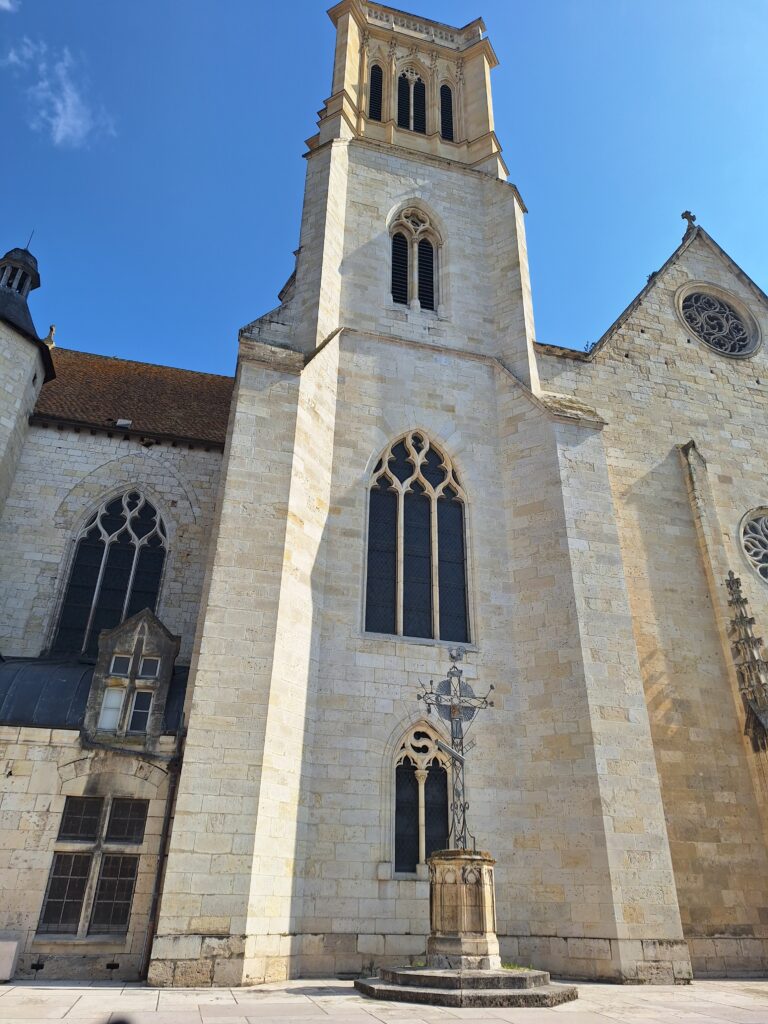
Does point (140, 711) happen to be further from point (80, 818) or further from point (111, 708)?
point (80, 818)

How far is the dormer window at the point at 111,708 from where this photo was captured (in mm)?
9008

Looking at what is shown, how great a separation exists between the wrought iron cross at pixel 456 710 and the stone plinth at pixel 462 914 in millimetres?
1637

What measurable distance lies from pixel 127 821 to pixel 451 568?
593 cm

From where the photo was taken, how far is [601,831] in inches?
357

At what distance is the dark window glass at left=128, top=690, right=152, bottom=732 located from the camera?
909 cm

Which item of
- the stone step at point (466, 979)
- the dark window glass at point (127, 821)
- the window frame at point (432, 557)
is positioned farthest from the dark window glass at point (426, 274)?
the stone step at point (466, 979)

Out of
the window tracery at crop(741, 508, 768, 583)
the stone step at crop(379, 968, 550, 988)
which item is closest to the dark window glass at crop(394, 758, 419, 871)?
the stone step at crop(379, 968, 550, 988)

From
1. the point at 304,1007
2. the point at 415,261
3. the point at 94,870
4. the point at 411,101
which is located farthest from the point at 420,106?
the point at 304,1007

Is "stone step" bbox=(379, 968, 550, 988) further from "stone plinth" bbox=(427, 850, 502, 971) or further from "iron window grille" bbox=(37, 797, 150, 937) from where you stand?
"iron window grille" bbox=(37, 797, 150, 937)

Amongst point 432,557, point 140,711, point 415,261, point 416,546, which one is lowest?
point 140,711

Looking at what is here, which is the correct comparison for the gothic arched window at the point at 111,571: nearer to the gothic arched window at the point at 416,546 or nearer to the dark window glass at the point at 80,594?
the dark window glass at the point at 80,594

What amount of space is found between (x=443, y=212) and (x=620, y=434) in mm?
6325

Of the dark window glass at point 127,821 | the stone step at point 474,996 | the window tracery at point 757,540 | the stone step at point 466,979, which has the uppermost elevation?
the window tracery at point 757,540

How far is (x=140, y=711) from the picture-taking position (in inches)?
363
